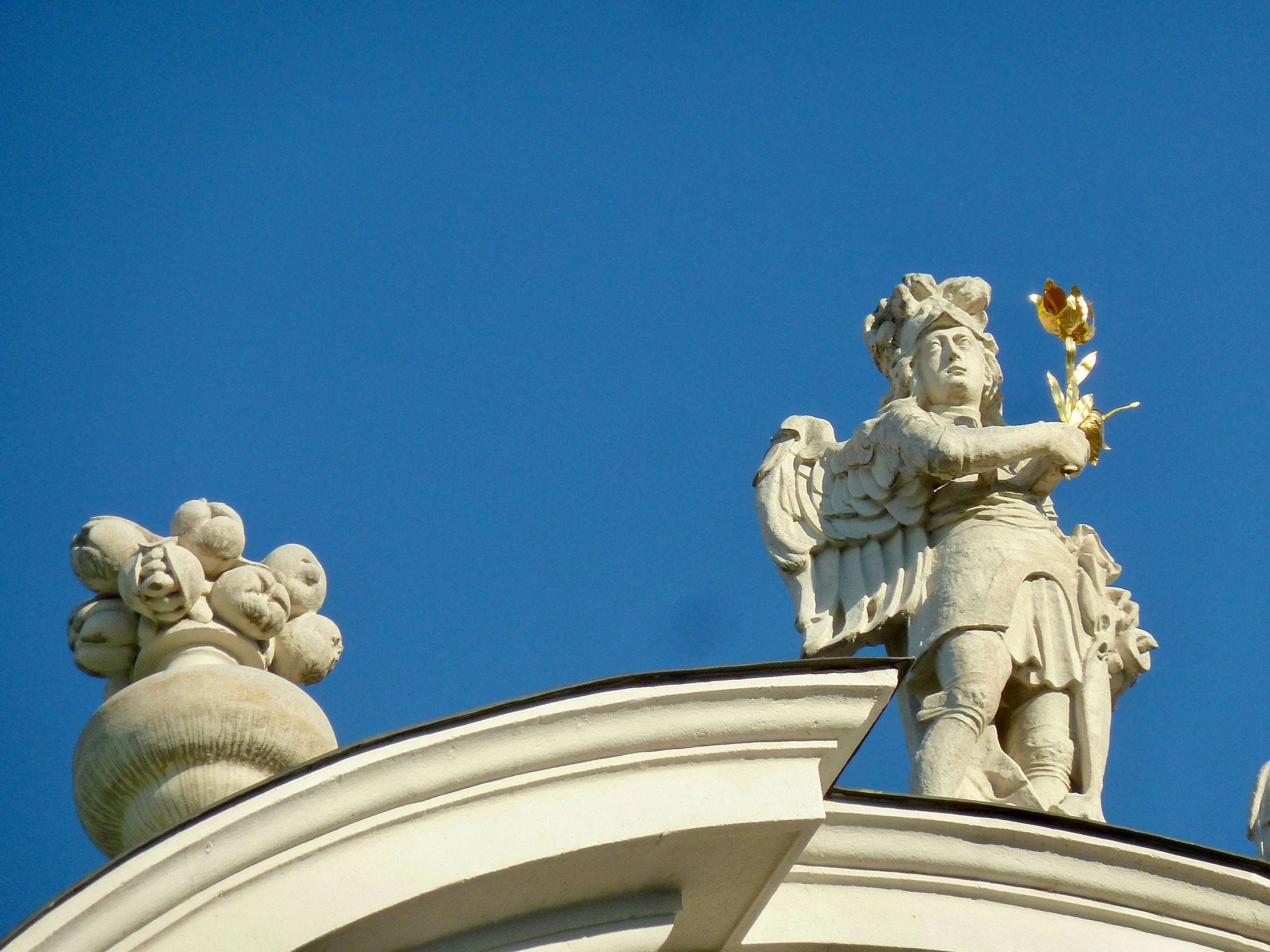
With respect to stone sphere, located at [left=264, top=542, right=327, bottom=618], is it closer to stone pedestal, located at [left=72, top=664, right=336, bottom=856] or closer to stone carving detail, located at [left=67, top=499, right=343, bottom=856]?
stone carving detail, located at [left=67, top=499, right=343, bottom=856]

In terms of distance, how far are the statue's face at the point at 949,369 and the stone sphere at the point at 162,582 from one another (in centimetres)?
385

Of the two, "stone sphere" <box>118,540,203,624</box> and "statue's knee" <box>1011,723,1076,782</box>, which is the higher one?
"statue's knee" <box>1011,723,1076,782</box>

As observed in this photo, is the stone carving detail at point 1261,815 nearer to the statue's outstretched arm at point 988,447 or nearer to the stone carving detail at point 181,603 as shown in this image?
the statue's outstretched arm at point 988,447

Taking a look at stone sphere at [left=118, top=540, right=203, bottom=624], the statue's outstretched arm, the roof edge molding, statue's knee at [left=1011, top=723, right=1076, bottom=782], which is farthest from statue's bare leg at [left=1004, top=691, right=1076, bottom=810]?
stone sphere at [left=118, top=540, right=203, bottom=624]

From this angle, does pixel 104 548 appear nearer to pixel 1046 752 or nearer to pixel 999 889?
pixel 999 889

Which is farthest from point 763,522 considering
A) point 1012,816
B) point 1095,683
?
point 1012,816

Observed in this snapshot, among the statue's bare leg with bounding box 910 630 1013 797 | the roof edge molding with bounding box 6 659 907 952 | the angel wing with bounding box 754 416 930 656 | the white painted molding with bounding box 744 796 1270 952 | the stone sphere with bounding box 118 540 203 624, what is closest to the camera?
the roof edge molding with bounding box 6 659 907 952

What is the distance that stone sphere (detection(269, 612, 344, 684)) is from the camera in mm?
8703

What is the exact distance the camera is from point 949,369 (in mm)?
11055

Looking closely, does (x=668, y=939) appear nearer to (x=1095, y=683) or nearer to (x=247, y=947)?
(x=247, y=947)

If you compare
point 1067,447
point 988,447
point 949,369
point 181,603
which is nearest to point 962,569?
point 988,447

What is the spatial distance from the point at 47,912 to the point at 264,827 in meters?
0.65

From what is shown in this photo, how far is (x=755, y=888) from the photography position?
789 cm

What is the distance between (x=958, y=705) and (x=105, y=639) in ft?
11.2
